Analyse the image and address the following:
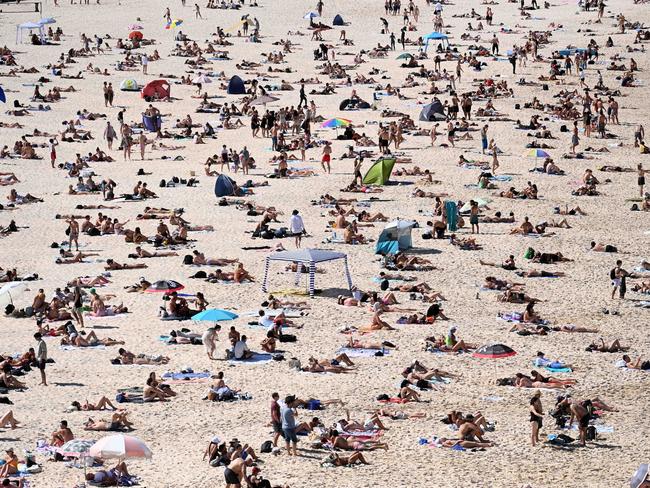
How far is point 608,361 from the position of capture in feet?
85.1

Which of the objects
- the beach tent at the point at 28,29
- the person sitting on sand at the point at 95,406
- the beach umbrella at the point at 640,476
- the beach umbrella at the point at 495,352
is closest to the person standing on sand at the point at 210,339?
the person sitting on sand at the point at 95,406

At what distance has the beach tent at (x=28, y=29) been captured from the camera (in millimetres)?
63562

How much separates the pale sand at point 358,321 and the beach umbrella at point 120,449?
943 millimetres

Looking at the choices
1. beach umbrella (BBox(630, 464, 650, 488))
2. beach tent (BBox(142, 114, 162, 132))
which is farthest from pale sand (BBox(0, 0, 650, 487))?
beach tent (BBox(142, 114, 162, 132))

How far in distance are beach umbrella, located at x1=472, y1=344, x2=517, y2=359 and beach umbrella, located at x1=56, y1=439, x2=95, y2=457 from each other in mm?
8205

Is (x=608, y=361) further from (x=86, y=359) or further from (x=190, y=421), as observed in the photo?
(x=86, y=359)

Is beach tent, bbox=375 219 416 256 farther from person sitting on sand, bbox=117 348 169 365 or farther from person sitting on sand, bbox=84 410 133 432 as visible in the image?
person sitting on sand, bbox=84 410 133 432

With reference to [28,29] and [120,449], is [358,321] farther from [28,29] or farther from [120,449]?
[28,29]

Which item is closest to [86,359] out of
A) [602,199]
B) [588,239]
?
[588,239]

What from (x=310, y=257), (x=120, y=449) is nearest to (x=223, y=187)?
(x=310, y=257)

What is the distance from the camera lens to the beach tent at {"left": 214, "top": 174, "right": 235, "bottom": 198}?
39.8 meters

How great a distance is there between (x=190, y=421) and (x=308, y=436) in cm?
219

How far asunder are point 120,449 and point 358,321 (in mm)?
10059

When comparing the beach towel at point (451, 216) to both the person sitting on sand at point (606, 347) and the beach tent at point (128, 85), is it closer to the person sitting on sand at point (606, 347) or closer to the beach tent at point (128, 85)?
the person sitting on sand at point (606, 347)
